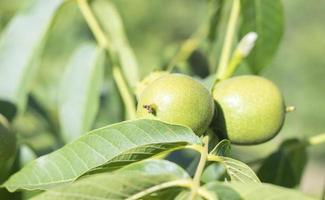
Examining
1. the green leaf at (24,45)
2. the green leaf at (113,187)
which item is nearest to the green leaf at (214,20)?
the green leaf at (24,45)

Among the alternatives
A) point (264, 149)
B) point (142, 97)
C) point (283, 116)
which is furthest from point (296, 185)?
point (264, 149)

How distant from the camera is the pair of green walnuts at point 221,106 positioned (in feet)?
4.44

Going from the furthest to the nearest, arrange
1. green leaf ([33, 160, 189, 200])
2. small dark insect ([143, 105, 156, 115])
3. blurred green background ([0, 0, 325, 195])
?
1. blurred green background ([0, 0, 325, 195])
2. small dark insect ([143, 105, 156, 115])
3. green leaf ([33, 160, 189, 200])

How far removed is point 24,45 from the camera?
2.10 m

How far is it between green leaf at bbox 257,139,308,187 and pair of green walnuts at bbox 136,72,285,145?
19.8 inches

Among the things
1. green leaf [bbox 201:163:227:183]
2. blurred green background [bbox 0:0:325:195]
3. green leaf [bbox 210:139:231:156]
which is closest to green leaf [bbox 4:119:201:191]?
green leaf [bbox 210:139:231:156]

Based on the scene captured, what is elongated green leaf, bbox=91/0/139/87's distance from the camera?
2205 mm

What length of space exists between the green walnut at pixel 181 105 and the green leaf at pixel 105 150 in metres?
0.09

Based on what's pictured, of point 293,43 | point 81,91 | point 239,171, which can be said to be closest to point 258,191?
point 239,171

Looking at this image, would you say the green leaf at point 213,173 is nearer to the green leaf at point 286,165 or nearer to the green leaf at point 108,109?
the green leaf at point 286,165

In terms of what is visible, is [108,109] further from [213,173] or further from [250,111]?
[250,111]

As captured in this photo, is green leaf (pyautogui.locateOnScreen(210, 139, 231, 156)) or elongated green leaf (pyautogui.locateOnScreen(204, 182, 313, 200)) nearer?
elongated green leaf (pyautogui.locateOnScreen(204, 182, 313, 200))

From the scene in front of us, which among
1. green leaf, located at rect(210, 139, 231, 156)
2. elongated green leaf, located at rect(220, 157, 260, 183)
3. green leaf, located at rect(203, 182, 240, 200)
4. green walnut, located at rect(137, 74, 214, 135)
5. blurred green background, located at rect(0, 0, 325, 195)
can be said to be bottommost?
blurred green background, located at rect(0, 0, 325, 195)

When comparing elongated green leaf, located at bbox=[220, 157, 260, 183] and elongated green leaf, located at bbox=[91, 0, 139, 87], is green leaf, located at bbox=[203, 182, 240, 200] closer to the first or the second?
elongated green leaf, located at bbox=[220, 157, 260, 183]
